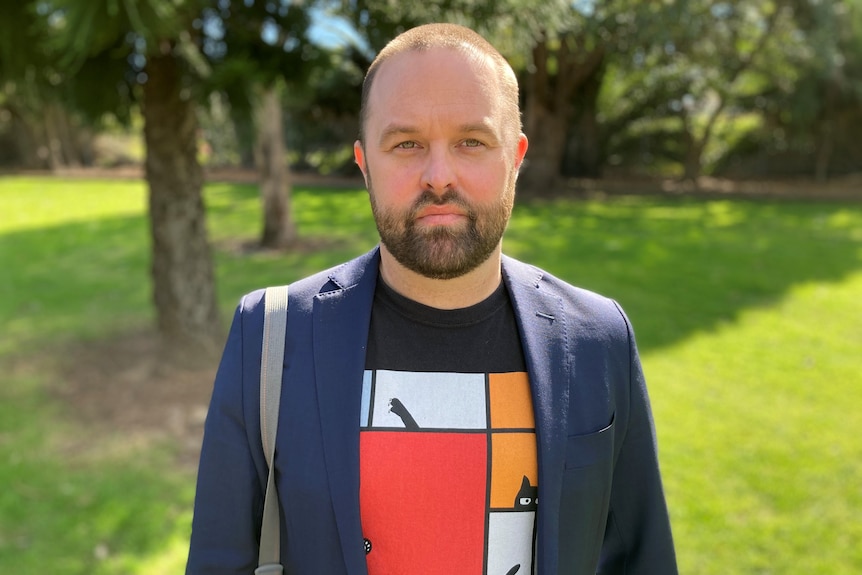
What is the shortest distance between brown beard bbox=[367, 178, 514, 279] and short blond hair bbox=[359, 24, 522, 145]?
0.19 m

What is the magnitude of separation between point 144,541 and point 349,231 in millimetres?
8396

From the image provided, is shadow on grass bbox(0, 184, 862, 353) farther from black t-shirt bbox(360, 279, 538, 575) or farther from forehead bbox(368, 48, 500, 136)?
forehead bbox(368, 48, 500, 136)

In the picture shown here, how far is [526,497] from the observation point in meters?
1.46

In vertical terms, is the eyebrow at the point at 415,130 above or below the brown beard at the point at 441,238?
above

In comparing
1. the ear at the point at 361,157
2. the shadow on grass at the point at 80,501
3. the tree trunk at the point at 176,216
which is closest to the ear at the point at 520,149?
the ear at the point at 361,157

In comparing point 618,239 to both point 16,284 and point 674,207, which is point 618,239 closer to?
point 674,207

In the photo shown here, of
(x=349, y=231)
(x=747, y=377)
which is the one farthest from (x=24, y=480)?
(x=349, y=231)

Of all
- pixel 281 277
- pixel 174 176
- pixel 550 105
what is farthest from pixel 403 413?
pixel 550 105

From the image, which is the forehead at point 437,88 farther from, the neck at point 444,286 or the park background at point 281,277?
the park background at point 281,277

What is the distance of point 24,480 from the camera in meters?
4.20

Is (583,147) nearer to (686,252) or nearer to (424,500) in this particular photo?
(686,252)

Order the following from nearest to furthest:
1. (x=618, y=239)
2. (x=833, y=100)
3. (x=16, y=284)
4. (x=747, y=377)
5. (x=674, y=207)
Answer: (x=747, y=377), (x=16, y=284), (x=618, y=239), (x=674, y=207), (x=833, y=100)

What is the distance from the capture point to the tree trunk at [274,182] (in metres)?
9.95

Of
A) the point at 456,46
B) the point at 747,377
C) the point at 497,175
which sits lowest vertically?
the point at 747,377
